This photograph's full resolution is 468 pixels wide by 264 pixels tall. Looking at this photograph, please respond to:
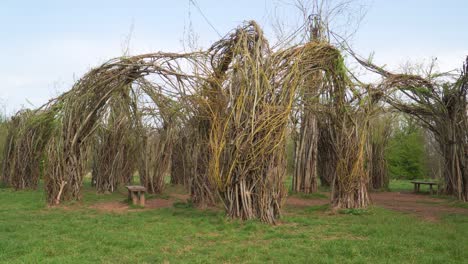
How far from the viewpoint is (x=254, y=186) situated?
6.91 m

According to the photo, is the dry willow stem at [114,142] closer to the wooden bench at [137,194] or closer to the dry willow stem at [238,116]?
the dry willow stem at [238,116]

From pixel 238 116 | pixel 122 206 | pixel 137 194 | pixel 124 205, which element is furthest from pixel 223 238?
pixel 137 194

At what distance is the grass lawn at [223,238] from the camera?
4.65 meters

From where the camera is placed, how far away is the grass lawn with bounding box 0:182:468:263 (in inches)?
183

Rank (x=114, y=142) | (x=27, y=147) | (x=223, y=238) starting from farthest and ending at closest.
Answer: (x=27, y=147) < (x=114, y=142) < (x=223, y=238)

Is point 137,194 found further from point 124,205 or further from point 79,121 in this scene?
point 79,121

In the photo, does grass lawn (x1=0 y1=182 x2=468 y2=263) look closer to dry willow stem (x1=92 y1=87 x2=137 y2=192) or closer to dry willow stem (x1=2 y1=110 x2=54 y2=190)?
dry willow stem (x1=92 y1=87 x2=137 y2=192)

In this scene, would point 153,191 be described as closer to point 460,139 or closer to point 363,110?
point 363,110

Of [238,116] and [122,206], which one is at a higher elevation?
Result: [238,116]

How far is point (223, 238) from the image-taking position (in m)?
5.75

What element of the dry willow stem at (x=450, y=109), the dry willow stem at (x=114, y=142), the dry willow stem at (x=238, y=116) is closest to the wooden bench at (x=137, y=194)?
the dry willow stem at (x=238, y=116)

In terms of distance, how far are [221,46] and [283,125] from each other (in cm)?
234

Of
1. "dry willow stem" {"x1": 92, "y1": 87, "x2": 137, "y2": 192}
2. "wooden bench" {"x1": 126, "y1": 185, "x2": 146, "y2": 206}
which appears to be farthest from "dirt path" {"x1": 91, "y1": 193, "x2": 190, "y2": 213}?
"dry willow stem" {"x1": 92, "y1": 87, "x2": 137, "y2": 192}

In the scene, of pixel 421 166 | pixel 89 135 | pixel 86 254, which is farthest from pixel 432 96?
pixel 421 166
